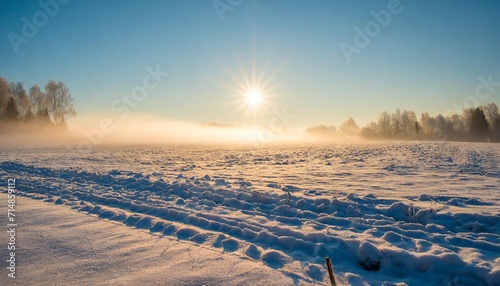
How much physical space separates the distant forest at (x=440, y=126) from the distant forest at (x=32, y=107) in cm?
8945

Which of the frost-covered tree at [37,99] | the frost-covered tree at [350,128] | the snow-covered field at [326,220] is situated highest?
the frost-covered tree at [37,99]

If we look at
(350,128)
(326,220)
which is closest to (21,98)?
(326,220)

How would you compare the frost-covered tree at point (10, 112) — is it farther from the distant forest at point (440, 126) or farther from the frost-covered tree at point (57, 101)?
the distant forest at point (440, 126)

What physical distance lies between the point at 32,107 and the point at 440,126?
10971 centimetres

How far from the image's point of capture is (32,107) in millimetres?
64125

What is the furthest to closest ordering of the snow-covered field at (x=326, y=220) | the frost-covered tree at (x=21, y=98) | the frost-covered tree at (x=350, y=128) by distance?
1. the frost-covered tree at (x=350, y=128)
2. the frost-covered tree at (x=21, y=98)
3. the snow-covered field at (x=326, y=220)

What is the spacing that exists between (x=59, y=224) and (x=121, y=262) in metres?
2.27

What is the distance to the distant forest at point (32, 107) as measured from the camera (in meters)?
55.3

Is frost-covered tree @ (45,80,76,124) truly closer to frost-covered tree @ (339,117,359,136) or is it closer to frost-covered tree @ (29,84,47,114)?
frost-covered tree @ (29,84,47,114)

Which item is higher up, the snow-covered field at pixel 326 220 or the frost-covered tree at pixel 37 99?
the frost-covered tree at pixel 37 99

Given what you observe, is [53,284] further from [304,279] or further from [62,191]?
[62,191]

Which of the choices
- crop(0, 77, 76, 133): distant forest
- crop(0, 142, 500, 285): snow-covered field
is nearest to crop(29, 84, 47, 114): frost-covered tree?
crop(0, 77, 76, 133): distant forest

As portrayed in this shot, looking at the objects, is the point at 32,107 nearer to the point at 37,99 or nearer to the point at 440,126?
the point at 37,99

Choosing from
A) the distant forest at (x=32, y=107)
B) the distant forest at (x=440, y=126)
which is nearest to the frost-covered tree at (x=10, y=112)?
the distant forest at (x=32, y=107)
